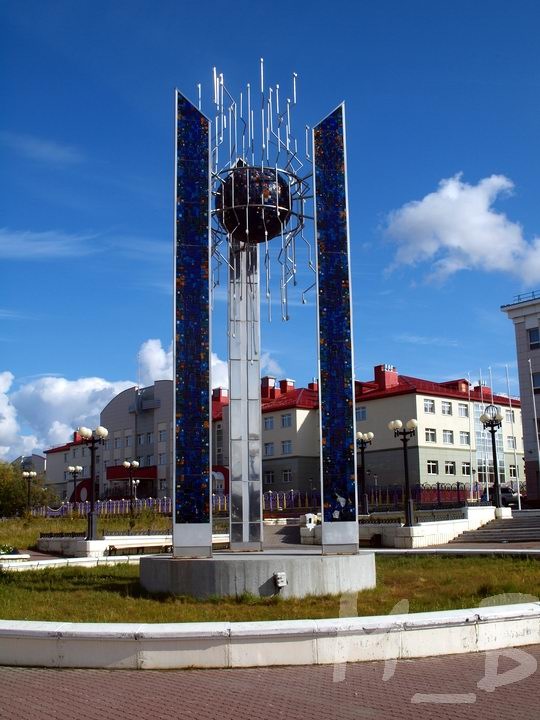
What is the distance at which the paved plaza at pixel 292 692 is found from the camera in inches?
287

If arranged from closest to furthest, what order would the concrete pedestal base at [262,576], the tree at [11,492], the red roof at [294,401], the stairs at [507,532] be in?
the concrete pedestal base at [262,576] → the stairs at [507,532] → the tree at [11,492] → the red roof at [294,401]

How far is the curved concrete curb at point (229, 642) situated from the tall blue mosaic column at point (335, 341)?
5.41 metres

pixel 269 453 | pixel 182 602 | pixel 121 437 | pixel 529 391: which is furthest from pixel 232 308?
pixel 121 437

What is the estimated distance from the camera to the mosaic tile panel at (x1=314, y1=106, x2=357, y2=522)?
15172 mm

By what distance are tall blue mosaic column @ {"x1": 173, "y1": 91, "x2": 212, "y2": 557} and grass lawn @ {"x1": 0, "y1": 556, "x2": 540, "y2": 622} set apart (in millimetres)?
1660

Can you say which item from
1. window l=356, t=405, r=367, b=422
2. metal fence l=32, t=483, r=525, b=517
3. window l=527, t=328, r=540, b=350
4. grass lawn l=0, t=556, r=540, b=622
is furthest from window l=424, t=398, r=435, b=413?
grass lawn l=0, t=556, r=540, b=622

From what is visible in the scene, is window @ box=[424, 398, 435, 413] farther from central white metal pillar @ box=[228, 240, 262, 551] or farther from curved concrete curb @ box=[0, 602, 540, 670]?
curved concrete curb @ box=[0, 602, 540, 670]

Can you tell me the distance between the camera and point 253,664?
9117mm

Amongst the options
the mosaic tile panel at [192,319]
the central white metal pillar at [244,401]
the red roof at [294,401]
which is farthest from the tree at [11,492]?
the mosaic tile panel at [192,319]

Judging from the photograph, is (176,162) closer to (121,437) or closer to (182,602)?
(182,602)

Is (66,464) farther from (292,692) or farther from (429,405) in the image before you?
(292,692)

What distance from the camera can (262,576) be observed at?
13.2m

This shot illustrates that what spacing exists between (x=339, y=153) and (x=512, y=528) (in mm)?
19065

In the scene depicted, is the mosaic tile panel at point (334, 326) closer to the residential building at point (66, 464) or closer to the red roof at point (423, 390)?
the red roof at point (423, 390)
